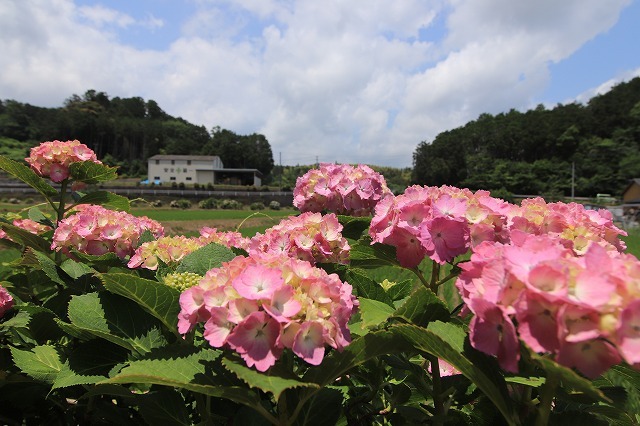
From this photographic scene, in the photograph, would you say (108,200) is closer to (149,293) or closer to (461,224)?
(149,293)

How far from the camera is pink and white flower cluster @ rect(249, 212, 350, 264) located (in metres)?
1.40

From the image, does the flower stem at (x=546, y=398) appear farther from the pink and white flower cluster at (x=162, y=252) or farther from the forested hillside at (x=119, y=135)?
the forested hillside at (x=119, y=135)

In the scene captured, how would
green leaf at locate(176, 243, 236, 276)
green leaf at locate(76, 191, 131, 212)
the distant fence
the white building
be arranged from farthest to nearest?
1. the white building
2. the distant fence
3. green leaf at locate(76, 191, 131, 212)
4. green leaf at locate(176, 243, 236, 276)

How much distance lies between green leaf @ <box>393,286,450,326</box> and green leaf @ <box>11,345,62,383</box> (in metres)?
1.13

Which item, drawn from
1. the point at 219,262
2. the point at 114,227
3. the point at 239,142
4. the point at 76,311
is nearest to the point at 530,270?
the point at 219,262

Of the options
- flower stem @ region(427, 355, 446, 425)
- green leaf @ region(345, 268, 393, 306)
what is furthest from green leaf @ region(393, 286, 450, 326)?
green leaf @ region(345, 268, 393, 306)

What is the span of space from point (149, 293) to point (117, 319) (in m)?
0.20

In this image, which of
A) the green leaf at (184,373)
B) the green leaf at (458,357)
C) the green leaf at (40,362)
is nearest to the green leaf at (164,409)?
the green leaf at (184,373)

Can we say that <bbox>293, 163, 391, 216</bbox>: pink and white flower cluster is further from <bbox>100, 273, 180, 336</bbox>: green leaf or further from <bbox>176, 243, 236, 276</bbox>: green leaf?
<bbox>100, 273, 180, 336</bbox>: green leaf

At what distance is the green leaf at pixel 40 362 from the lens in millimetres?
1260

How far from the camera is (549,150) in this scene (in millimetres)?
72625

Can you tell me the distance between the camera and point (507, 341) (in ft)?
2.17

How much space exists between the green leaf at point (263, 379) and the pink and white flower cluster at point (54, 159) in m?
1.81

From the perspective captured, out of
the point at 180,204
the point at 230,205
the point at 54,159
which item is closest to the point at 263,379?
the point at 54,159
